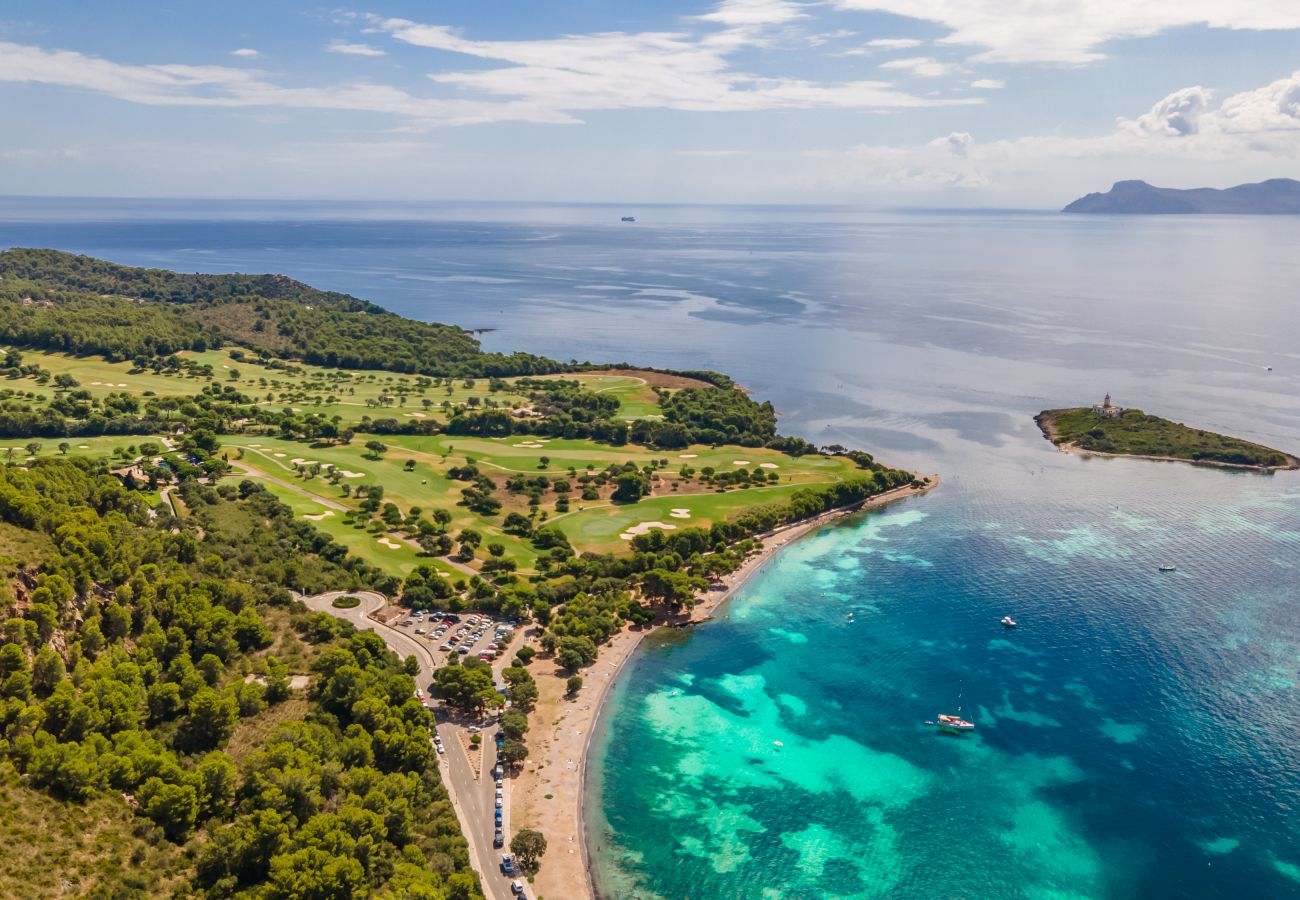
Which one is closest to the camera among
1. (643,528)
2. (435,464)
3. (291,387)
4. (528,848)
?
(528,848)

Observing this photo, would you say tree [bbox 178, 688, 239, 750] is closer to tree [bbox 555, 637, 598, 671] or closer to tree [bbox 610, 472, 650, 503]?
tree [bbox 555, 637, 598, 671]

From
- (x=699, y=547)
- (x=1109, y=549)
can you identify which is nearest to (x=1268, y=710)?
(x=1109, y=549)

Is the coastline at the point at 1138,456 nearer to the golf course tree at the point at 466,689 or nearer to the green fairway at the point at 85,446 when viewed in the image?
the golf course tree at the point at 466,689

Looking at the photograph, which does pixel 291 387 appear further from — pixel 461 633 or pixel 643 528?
pixel 461 633

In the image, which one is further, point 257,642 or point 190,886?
point 257,642

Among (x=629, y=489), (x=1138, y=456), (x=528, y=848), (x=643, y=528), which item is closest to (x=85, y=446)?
(x=629, y=489)

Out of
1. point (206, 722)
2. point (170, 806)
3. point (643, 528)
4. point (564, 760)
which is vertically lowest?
point (564, 760)

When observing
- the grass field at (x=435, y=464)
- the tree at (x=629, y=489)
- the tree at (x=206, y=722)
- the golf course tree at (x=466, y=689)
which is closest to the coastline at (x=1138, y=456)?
the grass field at (x=435, y=464)

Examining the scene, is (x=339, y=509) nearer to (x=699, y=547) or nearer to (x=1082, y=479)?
(x=699, y=547)
